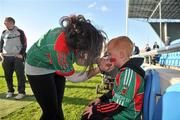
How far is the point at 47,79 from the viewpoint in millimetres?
3281

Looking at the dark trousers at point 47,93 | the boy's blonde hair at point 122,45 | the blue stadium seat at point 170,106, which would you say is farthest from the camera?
the dark trousers at point 47,93

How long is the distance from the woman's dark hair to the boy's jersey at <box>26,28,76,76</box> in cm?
8

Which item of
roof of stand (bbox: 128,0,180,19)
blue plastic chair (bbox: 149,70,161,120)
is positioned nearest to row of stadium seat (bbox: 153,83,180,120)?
blue plastic chair (bbox: 149,70,161,120)

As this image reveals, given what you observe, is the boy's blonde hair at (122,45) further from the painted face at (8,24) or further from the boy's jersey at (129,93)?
the painted face at (8,24)

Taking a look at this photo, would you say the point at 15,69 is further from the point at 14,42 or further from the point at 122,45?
the point at 122,45

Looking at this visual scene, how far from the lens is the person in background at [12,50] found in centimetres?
756

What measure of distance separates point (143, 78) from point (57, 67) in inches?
30.5

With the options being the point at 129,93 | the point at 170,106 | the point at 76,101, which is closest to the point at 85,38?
the point at 129,93

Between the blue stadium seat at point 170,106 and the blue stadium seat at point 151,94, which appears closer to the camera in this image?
the blue stadium seat at point 170,106

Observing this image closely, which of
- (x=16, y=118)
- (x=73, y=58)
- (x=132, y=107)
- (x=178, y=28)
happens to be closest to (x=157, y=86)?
(x=132, y=107)

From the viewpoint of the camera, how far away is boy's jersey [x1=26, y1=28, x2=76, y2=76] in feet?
9.46

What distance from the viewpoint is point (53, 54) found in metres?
2.96

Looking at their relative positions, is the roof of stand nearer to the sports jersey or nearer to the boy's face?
the sports jersey

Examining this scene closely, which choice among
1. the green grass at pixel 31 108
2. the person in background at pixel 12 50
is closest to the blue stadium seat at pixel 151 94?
the green grass at pixel 31 108
